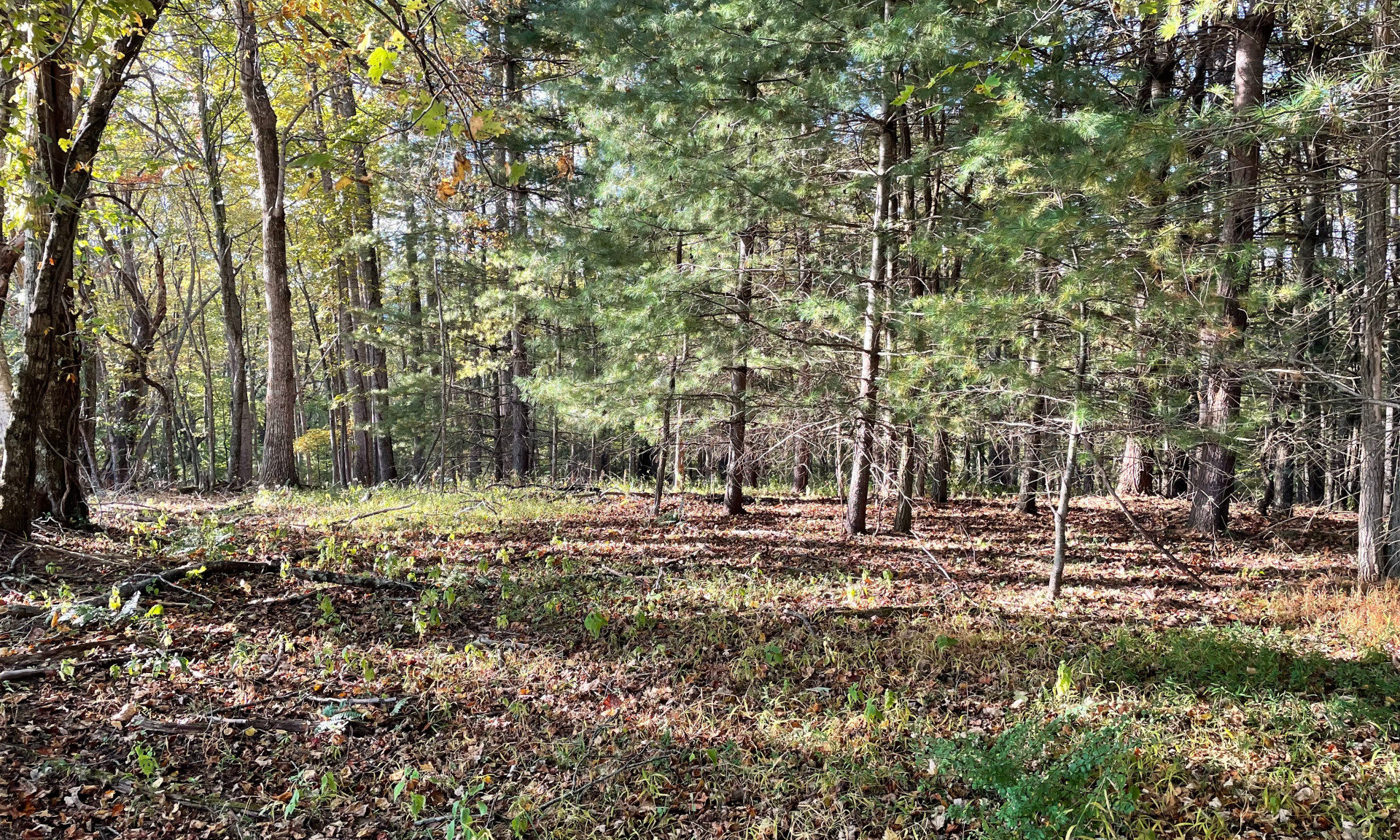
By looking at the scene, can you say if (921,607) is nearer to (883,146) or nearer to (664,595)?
(664,595)

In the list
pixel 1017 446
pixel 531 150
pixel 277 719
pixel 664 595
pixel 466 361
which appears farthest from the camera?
pixel 466 361

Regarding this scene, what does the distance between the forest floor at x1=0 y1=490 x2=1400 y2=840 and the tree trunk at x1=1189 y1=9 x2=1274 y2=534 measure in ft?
5.29

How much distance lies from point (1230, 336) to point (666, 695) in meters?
5.95

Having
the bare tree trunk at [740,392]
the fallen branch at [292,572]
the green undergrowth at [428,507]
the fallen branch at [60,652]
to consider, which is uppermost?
the bare tree trunk at [740,392]

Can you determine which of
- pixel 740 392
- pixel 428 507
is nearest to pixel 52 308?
pixel 428 507

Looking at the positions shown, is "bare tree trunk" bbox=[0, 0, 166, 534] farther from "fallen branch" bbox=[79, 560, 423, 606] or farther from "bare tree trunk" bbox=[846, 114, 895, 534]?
"bare tree trunk" bbox=[846, 114, 895, 534]

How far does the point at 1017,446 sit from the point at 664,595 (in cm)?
465

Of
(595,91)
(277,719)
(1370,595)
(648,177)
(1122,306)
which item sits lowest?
(277,719)

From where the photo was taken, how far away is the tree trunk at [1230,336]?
6.75m

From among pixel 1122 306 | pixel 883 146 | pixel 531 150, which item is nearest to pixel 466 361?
pixel 531 150

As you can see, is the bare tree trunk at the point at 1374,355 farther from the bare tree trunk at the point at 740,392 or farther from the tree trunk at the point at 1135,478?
the tree trunk at the point at 1135,478

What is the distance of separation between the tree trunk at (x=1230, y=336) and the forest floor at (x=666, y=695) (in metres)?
1.61

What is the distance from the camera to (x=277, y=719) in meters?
4.21

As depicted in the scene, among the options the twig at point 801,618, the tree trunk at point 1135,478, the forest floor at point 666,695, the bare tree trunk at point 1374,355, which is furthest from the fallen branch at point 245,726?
the tree trunk at point 1135,478
